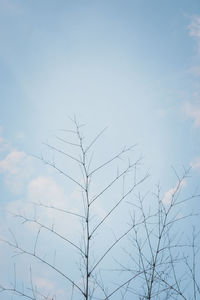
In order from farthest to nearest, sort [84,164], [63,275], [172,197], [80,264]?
[172,197]
[80,264]
[84,164]
[63,275]

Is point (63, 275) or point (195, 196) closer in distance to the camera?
point (63, 275)

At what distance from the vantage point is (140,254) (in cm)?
462

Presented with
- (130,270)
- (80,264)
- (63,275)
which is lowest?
(63,275)

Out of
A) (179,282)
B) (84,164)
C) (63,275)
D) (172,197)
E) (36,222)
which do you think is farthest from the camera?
(172,197)

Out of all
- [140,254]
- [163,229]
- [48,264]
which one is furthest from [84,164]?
[140,254]

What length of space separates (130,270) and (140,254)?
0.31 metres

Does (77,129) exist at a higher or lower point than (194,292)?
higher

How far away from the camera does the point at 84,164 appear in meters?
3.67

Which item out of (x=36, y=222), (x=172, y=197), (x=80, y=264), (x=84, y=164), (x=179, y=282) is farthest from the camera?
(x=172, y=197)

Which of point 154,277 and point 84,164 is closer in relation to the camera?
point 84,164

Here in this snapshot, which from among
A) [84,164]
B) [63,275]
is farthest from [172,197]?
[63,275]

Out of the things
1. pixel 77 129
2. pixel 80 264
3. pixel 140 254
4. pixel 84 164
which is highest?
pixel 77 129

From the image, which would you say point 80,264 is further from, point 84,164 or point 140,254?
point 84,164

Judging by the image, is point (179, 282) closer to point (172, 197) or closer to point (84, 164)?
point (172, 197)
